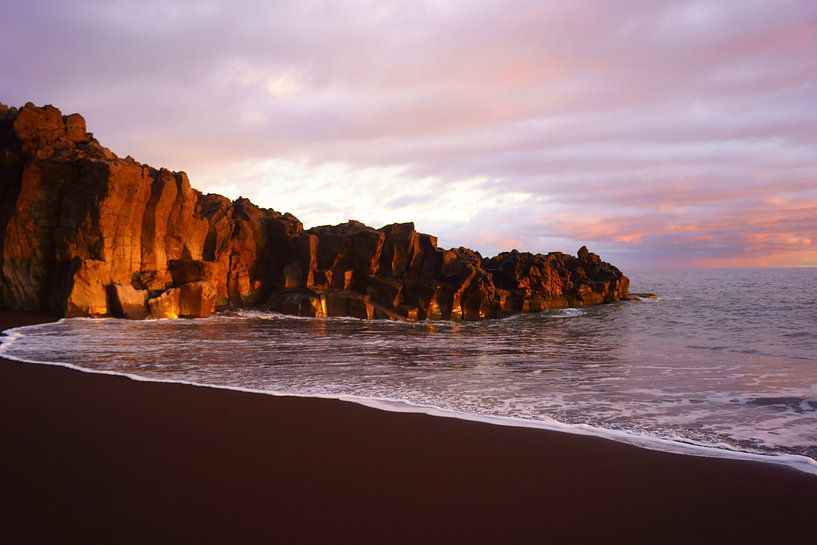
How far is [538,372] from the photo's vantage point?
39.6 ft

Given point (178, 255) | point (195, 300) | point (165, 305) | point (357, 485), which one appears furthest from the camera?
point (178, 255)

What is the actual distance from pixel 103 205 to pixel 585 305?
3847 cm

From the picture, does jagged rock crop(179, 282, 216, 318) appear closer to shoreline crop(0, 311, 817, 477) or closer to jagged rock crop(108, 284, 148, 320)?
jagged rock crop(108, 284, 148, 320)

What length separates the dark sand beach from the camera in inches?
153

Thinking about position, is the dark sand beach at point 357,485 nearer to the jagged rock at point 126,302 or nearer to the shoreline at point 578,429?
the shoreline at point 578,429

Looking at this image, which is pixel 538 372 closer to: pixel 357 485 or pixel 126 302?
pixel 357 485

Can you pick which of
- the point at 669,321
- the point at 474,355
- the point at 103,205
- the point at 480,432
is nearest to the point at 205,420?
the point at 480,432

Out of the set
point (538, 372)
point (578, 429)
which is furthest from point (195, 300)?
point (578, 429)

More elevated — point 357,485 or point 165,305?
point 165,305

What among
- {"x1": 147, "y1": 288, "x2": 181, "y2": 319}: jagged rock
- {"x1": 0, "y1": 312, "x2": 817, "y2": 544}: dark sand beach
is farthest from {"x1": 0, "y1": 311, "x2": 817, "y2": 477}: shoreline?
{"x1": 147, "y1": 288, "x2": 181, "y2": 319}: jagged rock

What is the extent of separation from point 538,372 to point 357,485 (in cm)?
815

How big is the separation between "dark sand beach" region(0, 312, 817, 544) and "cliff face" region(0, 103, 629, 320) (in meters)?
23.9

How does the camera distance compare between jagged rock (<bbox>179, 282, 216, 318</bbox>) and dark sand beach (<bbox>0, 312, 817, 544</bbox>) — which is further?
jagged rock (<bbox>179, 282, 216, 318</bbox>)

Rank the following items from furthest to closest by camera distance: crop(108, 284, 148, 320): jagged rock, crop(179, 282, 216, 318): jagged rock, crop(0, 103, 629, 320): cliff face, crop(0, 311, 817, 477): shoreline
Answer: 1. crop(179, 282, 216, 318): jagged rock
2. crop(0, 103, 629, 320): cliff face
3. crop(108, 284, 148, 320): jagged rock
4. crop(0, 311, 817, 477): shoreline
